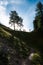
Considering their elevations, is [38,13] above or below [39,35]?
above

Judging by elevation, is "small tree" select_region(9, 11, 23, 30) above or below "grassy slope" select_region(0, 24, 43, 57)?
above

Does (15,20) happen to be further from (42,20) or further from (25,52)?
(25,52)

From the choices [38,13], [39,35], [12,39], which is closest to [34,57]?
[12,39]

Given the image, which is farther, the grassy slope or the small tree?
the small tree

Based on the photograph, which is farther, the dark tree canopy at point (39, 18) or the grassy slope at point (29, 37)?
the dark tree canopy at point (39, 18)

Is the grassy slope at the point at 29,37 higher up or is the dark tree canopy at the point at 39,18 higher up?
the dark tree canopy at the point at 39,18

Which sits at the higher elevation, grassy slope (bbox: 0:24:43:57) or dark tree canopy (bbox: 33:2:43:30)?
dark tree canopy (bbox: 33:2:43:30)

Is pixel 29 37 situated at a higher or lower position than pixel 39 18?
lower

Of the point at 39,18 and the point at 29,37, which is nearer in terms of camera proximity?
the point at 29,37

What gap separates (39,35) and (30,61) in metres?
28.1

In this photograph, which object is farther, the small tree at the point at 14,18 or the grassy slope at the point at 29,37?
the small tree at the point at 14,18

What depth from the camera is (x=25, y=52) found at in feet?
126

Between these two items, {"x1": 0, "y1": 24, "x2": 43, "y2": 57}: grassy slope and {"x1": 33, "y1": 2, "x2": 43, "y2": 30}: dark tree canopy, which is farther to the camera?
{"x1": 33, "y1": 2, "x2": 43, "y2": 30}: dark tree canopy

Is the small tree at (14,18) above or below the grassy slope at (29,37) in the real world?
above
